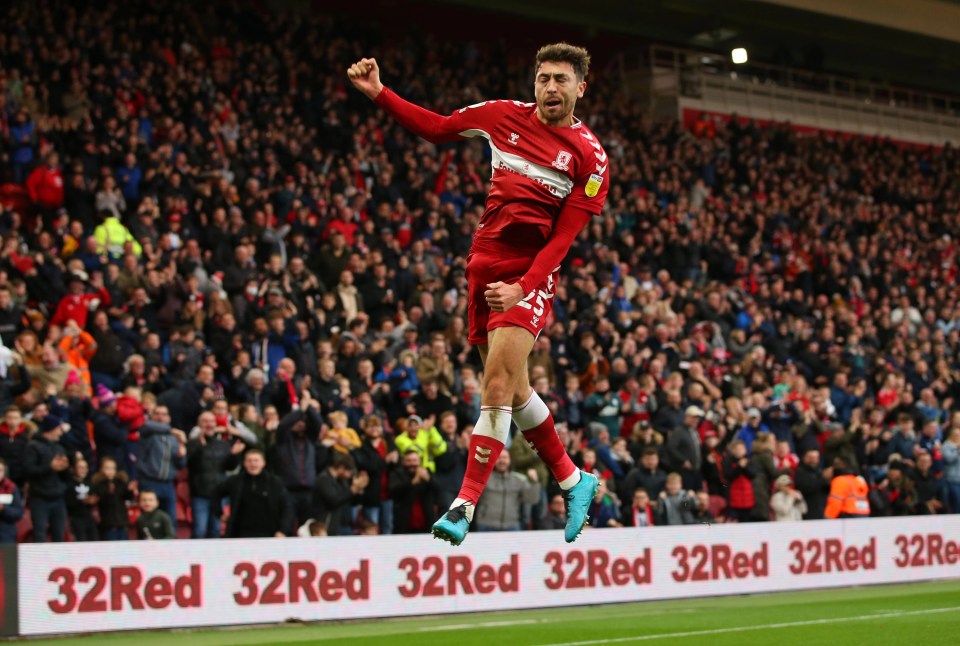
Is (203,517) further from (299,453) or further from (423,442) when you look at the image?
(423,442)

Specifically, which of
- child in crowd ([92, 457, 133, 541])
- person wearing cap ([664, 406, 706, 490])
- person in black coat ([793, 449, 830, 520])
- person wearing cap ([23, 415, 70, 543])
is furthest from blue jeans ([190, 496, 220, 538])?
person in black coat ([793, 449, 830, 520])

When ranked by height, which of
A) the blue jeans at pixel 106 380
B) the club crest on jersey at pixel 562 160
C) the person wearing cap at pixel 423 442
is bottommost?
the person wearing cap at pixel 423 442

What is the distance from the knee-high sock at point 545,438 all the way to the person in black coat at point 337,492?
744 cm

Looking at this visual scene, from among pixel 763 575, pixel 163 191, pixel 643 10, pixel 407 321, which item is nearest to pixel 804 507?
pixel 763 575

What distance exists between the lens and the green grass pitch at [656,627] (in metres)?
11.6

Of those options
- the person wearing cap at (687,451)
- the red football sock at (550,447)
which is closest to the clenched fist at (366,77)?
the red football sock at (550,447)

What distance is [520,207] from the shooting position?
25.4 ft

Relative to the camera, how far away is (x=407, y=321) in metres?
18.4

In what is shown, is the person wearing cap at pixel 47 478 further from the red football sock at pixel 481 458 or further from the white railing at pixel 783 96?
the white railing at pixel 783 96

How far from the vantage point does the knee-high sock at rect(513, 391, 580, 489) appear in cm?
807

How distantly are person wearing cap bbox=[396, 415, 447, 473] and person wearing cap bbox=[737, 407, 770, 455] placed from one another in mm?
5058

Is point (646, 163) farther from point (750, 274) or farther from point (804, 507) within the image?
point (804, 507)

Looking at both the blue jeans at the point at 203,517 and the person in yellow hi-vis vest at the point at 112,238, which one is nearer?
the blue jeans at the point at 203,517

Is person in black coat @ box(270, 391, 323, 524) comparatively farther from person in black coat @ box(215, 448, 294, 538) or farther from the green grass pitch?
the green grass pitch
